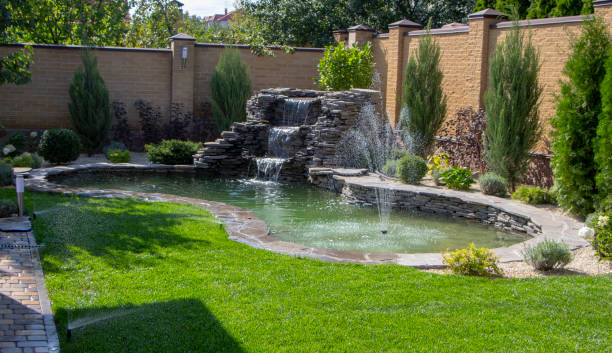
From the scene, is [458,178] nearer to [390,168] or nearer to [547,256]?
[390,168]

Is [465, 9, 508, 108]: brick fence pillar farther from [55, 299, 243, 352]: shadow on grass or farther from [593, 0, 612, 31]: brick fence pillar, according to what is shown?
[55, 299, 243, 352]: shadow on grass

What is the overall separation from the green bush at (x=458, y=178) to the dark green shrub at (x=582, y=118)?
7.74ft

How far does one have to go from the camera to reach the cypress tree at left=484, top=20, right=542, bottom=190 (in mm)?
10797

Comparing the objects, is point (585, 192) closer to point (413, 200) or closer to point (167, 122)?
point (413, 200)

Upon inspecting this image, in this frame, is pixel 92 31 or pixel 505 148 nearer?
pixel 505 148

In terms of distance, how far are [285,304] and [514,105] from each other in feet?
23.9

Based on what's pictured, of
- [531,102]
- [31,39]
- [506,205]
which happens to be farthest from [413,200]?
[31,39]

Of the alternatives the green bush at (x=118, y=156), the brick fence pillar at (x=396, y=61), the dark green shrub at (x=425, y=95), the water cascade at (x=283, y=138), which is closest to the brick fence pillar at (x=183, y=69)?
the green bush at (x=118, y=156)

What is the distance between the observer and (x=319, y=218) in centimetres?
995

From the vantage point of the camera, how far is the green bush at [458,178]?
1130 centimetres

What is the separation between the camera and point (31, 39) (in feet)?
62.9

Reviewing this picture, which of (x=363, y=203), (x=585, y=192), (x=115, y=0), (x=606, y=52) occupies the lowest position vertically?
(x=363, y=203)

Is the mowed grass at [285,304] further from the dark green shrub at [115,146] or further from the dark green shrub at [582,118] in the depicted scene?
the dark green shrub at [115,146]

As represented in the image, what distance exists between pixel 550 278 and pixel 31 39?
1781cm
